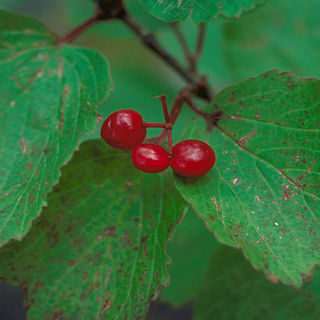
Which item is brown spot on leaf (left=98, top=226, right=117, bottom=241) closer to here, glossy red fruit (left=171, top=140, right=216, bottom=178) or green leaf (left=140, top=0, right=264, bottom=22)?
glossy red fruit (left=171, top=140, right=216, bottom=178)

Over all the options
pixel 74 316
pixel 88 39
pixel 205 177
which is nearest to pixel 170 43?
pixel 88 39

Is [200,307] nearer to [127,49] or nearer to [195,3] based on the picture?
[195,3]

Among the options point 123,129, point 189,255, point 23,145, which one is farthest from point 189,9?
point 189,255

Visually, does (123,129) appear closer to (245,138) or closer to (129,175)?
(129,175)

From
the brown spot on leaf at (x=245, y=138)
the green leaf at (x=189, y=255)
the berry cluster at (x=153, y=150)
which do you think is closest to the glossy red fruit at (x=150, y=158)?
the berry cluster at (x=153, y=150)

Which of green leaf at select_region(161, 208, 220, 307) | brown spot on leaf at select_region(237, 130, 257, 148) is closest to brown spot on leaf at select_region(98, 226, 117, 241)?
brown spot on leaf at select_region(237, 130, 257, 148)

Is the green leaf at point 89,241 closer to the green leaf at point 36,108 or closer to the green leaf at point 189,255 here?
the green leaf at point 36,108
